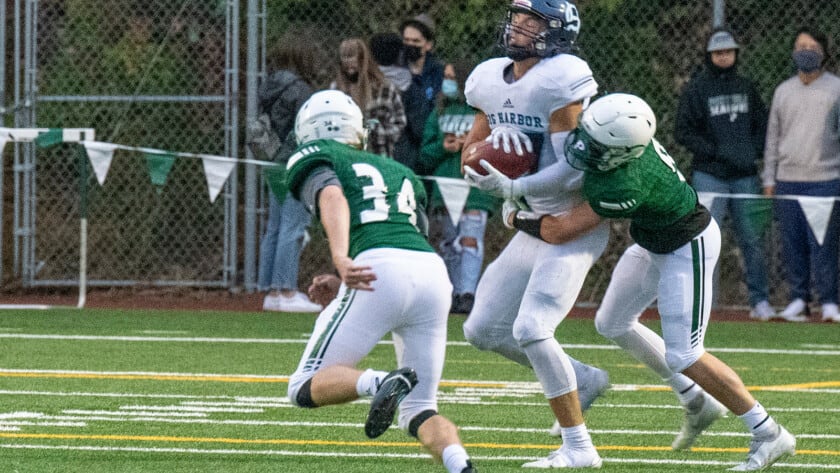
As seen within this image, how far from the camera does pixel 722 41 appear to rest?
12.2m

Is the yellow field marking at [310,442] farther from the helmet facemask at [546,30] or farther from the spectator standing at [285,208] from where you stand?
the spectator standing at [285,208]

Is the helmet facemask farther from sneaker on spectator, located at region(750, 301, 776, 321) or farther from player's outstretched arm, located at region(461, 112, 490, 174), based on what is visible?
sneaker on spectator, located at region(750, 301, 776, 321)

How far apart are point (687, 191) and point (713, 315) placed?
688cm

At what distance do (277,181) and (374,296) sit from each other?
7.20m

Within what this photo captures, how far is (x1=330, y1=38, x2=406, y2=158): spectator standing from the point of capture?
12.1m

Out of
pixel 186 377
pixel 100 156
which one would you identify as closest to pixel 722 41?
pixel 100 156

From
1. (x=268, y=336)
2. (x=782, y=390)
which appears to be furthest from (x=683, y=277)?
(x=268, y=336)

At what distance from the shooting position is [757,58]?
45.4 feet

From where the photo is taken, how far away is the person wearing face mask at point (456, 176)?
40.7 ft

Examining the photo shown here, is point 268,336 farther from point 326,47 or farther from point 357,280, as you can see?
point 357,280

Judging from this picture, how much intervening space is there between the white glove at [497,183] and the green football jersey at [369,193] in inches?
22.5

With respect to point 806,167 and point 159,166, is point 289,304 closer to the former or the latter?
point 159,166

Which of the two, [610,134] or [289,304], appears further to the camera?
[289,304]

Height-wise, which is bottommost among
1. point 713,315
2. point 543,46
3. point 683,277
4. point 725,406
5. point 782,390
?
point 713,315
